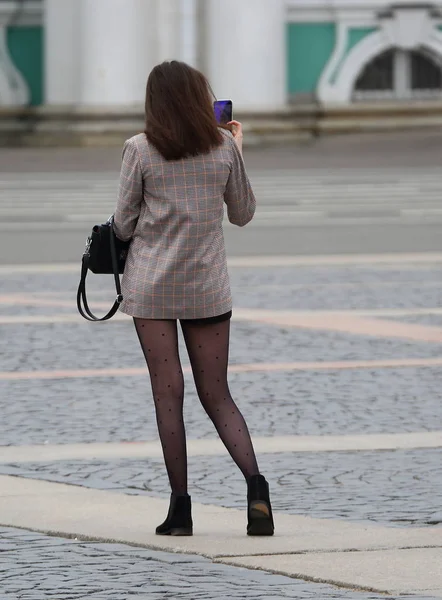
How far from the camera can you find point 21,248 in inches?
666

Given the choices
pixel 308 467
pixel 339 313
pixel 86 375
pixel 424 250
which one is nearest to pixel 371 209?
pixel 424 250

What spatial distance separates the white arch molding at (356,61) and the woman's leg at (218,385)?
31964 millimetres

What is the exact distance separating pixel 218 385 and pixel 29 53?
3390 cm

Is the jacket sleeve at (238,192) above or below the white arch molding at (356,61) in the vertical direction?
above

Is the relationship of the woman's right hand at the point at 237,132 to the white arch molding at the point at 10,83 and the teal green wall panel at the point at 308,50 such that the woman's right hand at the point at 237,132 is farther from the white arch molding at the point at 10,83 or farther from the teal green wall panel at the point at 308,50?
the white arch molding at the point at 10,83

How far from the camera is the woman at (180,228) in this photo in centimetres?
545

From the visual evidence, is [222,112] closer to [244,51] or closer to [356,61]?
[244,51]

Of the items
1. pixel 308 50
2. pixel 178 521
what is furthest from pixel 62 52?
pixel 178 521

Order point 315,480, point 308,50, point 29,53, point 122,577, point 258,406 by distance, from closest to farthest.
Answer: point 122,577, point 315,480, point 258,406, point 308,50, point 29,53

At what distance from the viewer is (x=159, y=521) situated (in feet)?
19.0

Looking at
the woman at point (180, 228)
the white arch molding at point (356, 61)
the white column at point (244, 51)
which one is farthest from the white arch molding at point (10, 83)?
the woman at point (180, 228)

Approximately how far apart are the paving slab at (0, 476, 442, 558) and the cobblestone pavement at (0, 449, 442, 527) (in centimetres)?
16

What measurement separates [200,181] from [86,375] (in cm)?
373

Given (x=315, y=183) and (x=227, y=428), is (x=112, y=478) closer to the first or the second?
(x=227, y=428)
